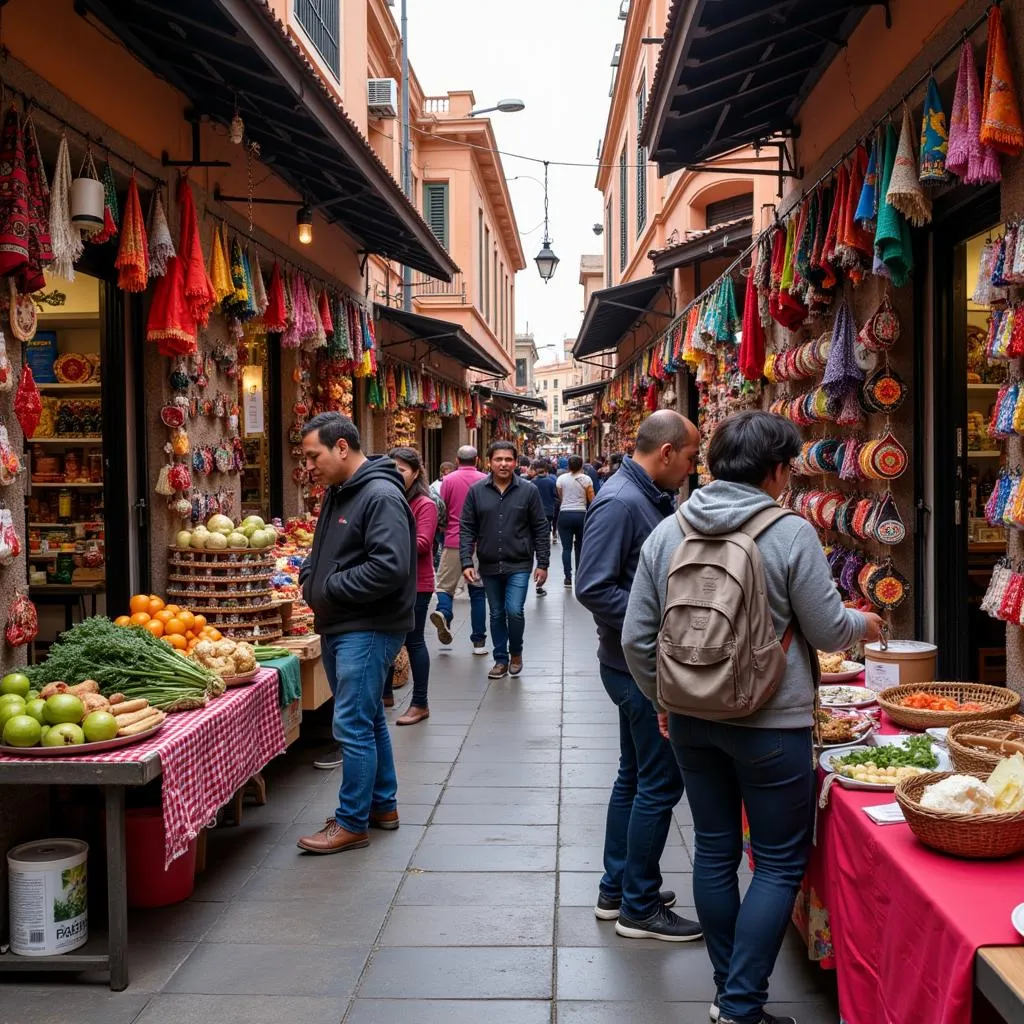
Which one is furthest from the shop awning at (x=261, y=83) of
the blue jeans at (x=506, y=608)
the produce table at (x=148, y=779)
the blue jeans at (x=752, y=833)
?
the blue jeans at (x=752, y=833)

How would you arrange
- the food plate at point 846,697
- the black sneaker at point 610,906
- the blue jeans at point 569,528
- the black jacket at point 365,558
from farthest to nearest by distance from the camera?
1. the blue jeans at point 569,528
2. the black jacket at point 365,558
3. the food plate at point 846,697
4. the black sneaker at point 610,906

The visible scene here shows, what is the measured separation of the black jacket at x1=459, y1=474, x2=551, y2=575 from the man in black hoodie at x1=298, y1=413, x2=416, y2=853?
12.7ft

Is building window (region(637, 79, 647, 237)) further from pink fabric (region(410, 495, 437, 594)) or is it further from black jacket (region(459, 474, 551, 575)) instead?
pink fabric (region(410, 495, 437, 594))

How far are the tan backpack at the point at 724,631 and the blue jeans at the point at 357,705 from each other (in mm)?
2208

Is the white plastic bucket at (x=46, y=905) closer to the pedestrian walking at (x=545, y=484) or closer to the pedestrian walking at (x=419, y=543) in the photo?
the pedestrian walking at (x=419, y=543)

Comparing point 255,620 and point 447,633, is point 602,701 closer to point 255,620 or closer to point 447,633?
point 447,633

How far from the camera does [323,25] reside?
12859 mm

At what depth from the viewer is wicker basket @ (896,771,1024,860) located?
270cm

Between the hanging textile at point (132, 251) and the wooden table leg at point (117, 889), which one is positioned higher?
→ the hanging textile at point (132, 251)

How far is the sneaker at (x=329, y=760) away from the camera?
660 cm

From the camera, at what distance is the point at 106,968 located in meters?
3.83

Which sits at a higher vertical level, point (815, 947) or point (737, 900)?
point (737, 900)

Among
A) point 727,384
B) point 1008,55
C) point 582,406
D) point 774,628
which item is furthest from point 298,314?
point 582,406

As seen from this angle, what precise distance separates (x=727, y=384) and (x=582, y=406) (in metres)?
34.4
